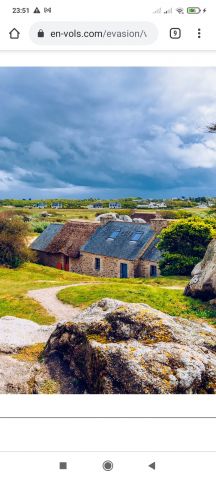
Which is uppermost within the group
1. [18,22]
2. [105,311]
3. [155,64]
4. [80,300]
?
[18,22]

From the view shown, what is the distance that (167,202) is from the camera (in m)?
94.4

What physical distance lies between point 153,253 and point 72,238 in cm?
1048

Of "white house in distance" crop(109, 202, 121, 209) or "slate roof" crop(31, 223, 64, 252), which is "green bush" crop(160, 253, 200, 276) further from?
"white house in distance" crop(109, 202, 121, 209)

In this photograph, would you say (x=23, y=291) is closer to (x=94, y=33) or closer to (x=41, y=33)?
(x=41, y=33)

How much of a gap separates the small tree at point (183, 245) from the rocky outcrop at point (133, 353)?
1914cm

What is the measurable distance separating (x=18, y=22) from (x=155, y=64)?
232 cm

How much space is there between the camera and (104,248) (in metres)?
35.5

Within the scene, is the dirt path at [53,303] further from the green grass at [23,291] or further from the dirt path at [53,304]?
the green grass at [23,291]

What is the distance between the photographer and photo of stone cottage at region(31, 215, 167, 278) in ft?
107
